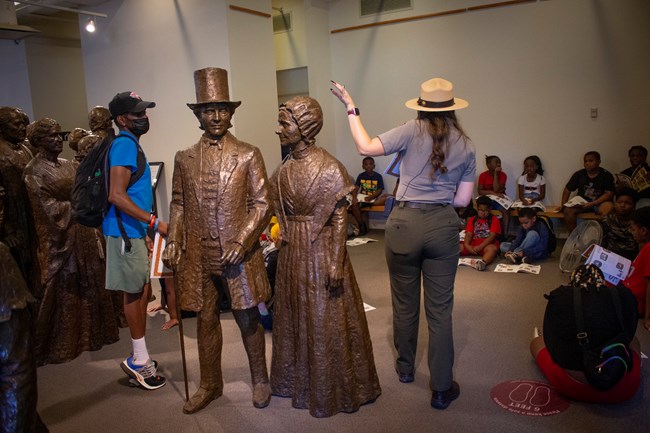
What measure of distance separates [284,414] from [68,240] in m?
2.03

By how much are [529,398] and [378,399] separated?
81 cm

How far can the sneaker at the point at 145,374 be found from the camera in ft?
10.4

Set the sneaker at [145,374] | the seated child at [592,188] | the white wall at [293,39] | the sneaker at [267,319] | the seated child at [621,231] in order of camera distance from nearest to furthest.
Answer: the sneaker at [145,374] → the sneaker at [267,319] → the seated child at [621,231] → the seated child at [592,188] → the white wall at [293,39]

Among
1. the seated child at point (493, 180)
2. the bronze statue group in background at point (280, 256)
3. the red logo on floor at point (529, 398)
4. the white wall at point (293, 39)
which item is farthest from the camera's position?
the white wall at point (293, 39)

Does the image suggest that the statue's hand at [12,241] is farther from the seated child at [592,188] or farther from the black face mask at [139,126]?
the seated child at [592,188]

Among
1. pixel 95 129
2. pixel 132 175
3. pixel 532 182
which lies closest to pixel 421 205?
pixel 132 175

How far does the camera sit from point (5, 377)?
5.06 ft

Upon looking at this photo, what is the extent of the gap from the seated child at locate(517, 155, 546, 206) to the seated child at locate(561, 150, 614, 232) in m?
0.41

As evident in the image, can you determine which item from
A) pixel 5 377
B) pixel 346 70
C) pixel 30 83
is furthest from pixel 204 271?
pixel 30 83

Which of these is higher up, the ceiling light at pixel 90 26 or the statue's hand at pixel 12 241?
the ceiling light at pixel 90 26

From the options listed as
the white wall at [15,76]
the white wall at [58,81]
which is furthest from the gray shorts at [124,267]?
the white wall at [15,76]

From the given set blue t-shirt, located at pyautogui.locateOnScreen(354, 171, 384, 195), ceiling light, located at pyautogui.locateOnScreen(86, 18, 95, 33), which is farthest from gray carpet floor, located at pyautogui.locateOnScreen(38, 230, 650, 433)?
ceiling light, located at pyautogui.locateOnScreen(86, 18, 95, 33)

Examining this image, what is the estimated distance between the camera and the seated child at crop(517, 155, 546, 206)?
263 inches

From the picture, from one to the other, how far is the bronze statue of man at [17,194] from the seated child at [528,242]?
4.47m
